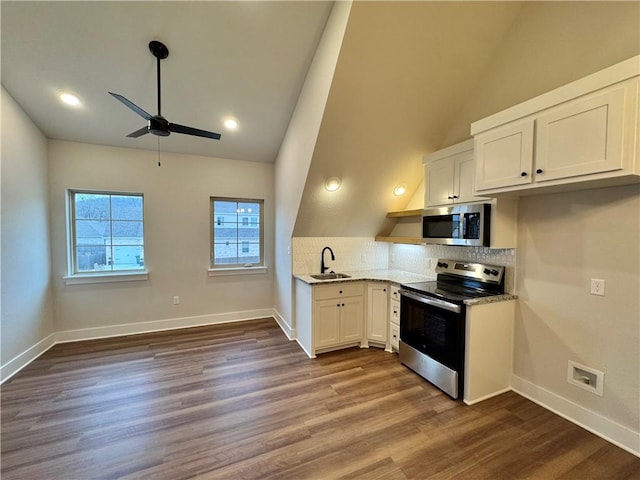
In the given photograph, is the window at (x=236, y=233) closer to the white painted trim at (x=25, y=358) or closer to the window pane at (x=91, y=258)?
the window pane at (x=91, y=258)

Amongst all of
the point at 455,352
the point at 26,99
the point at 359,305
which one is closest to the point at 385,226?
the point at 359,305

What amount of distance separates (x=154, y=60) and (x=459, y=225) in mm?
3282

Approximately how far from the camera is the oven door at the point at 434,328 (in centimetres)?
232

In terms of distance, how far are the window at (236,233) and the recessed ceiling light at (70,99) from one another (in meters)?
1.82

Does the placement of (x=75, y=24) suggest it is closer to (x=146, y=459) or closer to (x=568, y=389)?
(x=146, y=459)

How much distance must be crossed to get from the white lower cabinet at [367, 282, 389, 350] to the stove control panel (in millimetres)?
696

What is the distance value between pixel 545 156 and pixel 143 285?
475 cm

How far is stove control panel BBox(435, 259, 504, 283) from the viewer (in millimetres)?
2551

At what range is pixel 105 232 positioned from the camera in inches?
146

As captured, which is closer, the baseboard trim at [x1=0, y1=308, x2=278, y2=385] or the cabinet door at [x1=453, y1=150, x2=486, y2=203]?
the cabinet door at [x1=453, y1=150, x2=486, y2=203]

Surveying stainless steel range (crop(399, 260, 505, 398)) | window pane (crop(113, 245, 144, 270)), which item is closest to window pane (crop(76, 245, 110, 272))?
window pane (crop(113, 245, 144, 270))

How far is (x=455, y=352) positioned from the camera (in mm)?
2334

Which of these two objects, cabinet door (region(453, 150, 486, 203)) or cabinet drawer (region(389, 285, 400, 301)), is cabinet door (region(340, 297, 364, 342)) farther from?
cabinet door (region(453, 150, 486, 203))

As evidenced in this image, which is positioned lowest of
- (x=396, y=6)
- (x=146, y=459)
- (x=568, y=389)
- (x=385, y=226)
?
(x=146, y=459)
